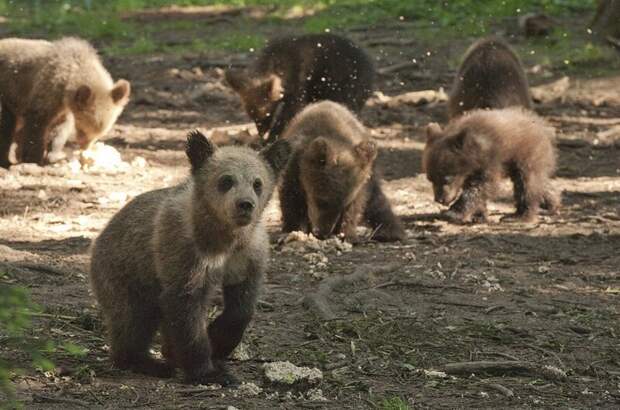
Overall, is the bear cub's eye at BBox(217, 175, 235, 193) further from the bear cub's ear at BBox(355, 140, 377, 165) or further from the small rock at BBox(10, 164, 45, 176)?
the small rock at BBox(10, 164, 45, 176)

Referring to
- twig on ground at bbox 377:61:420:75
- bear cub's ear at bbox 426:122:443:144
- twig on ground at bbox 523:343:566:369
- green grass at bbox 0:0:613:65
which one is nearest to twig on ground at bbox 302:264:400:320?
twig on ground at bbox 523:343:566:369

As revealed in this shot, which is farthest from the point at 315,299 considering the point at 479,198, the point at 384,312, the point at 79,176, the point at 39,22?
the point at 39,22

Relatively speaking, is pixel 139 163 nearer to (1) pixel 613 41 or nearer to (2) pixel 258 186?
(2) pixel 258 186

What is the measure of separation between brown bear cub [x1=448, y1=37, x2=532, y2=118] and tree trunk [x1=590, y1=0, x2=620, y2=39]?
413 centimetres

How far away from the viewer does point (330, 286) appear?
7.75 m

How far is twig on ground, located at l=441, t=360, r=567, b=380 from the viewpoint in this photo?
6203mm

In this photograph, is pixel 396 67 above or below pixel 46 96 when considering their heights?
below

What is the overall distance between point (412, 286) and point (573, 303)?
1110 mm

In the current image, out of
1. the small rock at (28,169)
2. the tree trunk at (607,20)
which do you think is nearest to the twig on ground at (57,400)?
the small rock at (28,169)

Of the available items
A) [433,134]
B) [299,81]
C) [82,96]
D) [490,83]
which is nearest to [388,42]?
[299,81]

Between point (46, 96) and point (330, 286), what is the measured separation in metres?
5.57

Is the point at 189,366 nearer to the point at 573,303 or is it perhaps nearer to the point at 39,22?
the point at 573,303

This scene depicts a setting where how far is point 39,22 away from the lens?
20.3 m

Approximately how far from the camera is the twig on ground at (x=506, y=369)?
620cm
